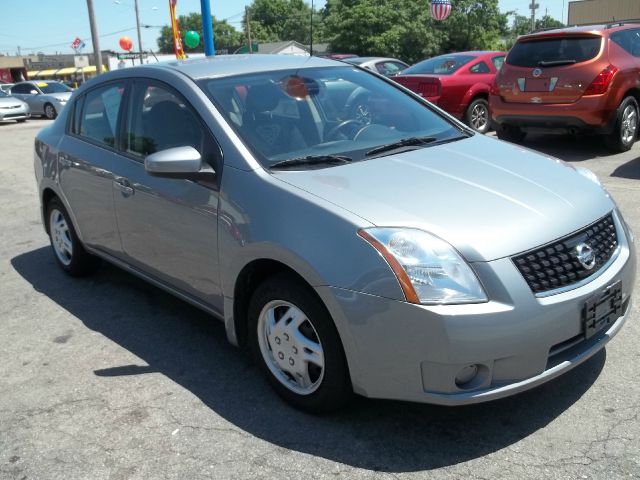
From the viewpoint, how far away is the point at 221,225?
10.7ft

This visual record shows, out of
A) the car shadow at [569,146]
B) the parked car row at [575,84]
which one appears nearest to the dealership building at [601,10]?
the car shadow at [569,146]

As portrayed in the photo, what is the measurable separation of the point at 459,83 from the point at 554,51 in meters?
2.37

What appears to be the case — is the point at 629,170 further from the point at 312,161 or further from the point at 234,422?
the point at 234,422

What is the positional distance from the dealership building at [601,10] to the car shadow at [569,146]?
38.7 m

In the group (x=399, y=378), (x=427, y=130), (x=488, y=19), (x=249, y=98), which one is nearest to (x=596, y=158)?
(x=427, y=130)

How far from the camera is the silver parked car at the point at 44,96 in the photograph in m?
23.8

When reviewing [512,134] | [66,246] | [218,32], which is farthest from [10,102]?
[218,32]

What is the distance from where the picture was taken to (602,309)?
9.36 ft

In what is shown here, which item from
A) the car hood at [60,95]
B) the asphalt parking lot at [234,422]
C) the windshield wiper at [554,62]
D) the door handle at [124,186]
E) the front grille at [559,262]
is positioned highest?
the windshield wiper at [554,62]

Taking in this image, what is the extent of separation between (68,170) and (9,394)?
72.3 inches

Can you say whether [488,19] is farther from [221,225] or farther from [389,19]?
[221,225]

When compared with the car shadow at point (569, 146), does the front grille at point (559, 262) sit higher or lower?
higher

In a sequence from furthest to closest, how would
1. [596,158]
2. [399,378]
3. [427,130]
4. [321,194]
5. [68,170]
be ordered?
[596,158]
[68,170]
[427,130]
[321,194]
[399,378]

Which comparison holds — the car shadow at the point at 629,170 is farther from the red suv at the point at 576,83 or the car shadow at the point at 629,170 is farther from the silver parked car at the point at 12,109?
the silver parked car at the point at 12,109
